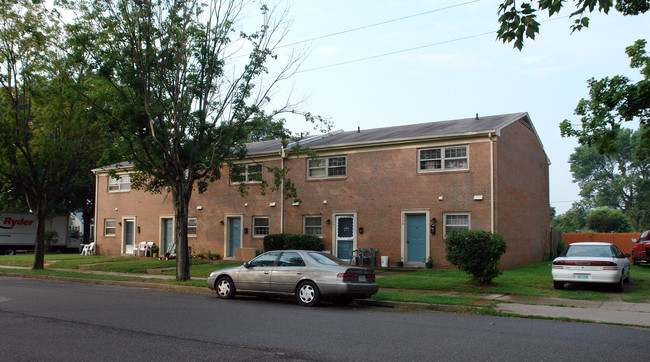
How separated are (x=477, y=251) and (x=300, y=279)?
17.3ft

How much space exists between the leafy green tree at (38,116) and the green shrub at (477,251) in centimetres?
1441

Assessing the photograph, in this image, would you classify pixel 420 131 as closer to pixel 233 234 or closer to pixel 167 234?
pixel 233 234

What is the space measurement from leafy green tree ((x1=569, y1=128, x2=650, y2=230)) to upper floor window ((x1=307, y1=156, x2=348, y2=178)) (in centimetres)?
4749

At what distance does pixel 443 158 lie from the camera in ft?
A: 71.2

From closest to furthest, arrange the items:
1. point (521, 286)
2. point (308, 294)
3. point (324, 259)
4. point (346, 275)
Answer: point (346, 275)
point (308, 294)
point (324, 259)
point (521, 286)

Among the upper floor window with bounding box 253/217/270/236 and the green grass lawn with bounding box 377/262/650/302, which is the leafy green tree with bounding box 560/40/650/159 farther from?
the upper floor window with bounding box 253/217/270/236

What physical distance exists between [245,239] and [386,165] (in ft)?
27.9

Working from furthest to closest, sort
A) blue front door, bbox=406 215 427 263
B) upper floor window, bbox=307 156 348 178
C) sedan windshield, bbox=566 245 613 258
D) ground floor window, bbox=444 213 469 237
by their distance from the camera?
upper floor window, bbox=307 156 348 178 < blue front door, bbox=406 215 427 263 < ground floor window, bbox=444 213 469 237 < sedan windshield, bbox=566 245 613 258

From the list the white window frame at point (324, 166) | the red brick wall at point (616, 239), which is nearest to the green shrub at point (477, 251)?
the white window frame at point (324, 166)

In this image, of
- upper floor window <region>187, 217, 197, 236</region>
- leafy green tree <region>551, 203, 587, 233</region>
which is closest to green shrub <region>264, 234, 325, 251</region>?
upper floor window <region>187, 217, 197, 236</region>

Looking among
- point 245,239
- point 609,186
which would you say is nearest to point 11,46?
point 245,239

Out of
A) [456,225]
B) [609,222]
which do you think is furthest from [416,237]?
[609,222]

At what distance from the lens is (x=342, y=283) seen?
12.3m

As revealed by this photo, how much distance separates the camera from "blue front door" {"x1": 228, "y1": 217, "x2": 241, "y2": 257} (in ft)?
90.1
